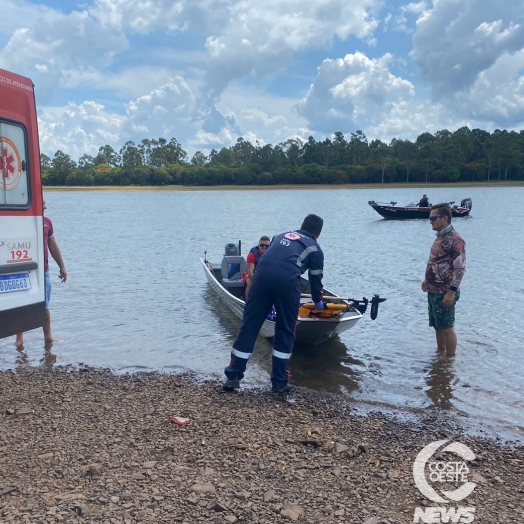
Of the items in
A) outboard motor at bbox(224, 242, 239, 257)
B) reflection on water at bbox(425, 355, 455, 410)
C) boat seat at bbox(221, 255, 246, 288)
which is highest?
outboard motor at bbox(224, 242, 239, 257)

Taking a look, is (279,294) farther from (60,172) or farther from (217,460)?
(60,172)

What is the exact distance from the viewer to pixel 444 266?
26.8ft

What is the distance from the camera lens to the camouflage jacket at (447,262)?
316 inches

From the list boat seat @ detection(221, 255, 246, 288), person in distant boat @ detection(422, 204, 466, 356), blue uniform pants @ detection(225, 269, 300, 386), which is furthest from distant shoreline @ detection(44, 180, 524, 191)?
blue uniform pants @ detection(225, 269, 300, 386)

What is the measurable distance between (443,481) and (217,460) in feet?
6.06

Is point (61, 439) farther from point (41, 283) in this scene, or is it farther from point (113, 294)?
point (113, 294)

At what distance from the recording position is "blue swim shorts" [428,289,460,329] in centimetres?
838

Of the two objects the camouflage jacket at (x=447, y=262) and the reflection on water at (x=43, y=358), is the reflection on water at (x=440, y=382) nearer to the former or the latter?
the camouflage jacket at (x=447, y=262)

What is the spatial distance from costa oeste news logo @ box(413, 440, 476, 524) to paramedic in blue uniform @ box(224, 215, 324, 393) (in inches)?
80.8

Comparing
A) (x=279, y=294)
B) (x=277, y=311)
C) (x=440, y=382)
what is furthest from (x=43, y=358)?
(x=440, y=382)

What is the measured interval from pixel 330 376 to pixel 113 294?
8.31 m

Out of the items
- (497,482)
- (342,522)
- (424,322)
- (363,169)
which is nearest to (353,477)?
(342,522)

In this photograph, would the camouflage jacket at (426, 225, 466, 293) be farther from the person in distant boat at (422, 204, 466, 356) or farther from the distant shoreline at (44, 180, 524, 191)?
the distant shoreline at (44, 180, 524, 191)

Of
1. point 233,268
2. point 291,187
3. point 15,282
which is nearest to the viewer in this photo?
point 15,282
